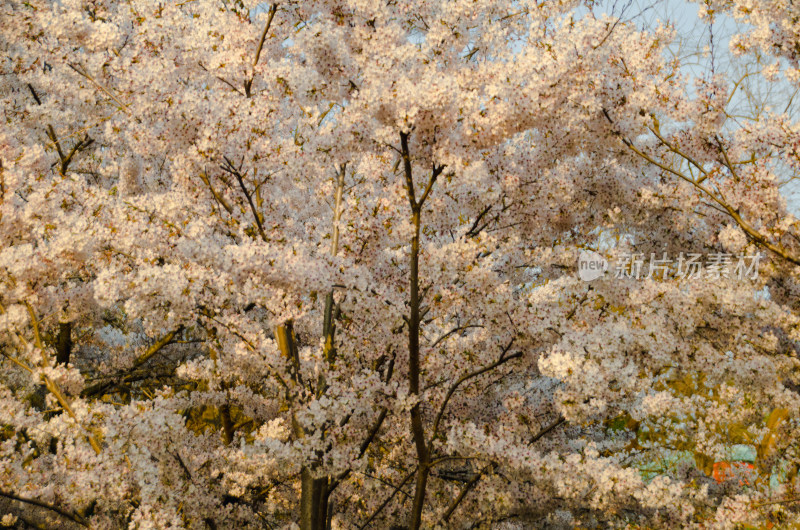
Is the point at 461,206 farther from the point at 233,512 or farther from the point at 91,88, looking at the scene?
the point at 91,88

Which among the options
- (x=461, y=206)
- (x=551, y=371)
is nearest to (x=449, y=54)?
(x=461, y=206)

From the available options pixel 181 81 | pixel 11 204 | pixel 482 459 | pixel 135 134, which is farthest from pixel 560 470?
pixel 181 81

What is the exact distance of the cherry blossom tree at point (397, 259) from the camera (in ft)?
18.7

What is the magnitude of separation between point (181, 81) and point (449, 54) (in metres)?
3.61

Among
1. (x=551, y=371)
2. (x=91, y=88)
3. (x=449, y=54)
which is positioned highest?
(x=91, y=88)

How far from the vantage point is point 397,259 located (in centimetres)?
677

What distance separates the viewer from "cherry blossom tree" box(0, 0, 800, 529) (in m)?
5.69

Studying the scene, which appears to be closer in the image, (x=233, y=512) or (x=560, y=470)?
(x=560, y=470)

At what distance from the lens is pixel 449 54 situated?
26.0 feet

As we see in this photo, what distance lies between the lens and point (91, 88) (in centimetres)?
916

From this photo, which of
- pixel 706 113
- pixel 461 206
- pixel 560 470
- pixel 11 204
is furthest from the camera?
pixel 461 206

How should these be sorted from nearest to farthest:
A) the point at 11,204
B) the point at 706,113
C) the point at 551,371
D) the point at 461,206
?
1. the point at 551,371
2. the point at 11,204
3. the point at 706,113
4. the point at 461,206

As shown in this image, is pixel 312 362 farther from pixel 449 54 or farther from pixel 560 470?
pixel 449 54

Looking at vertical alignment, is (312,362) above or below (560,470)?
above
